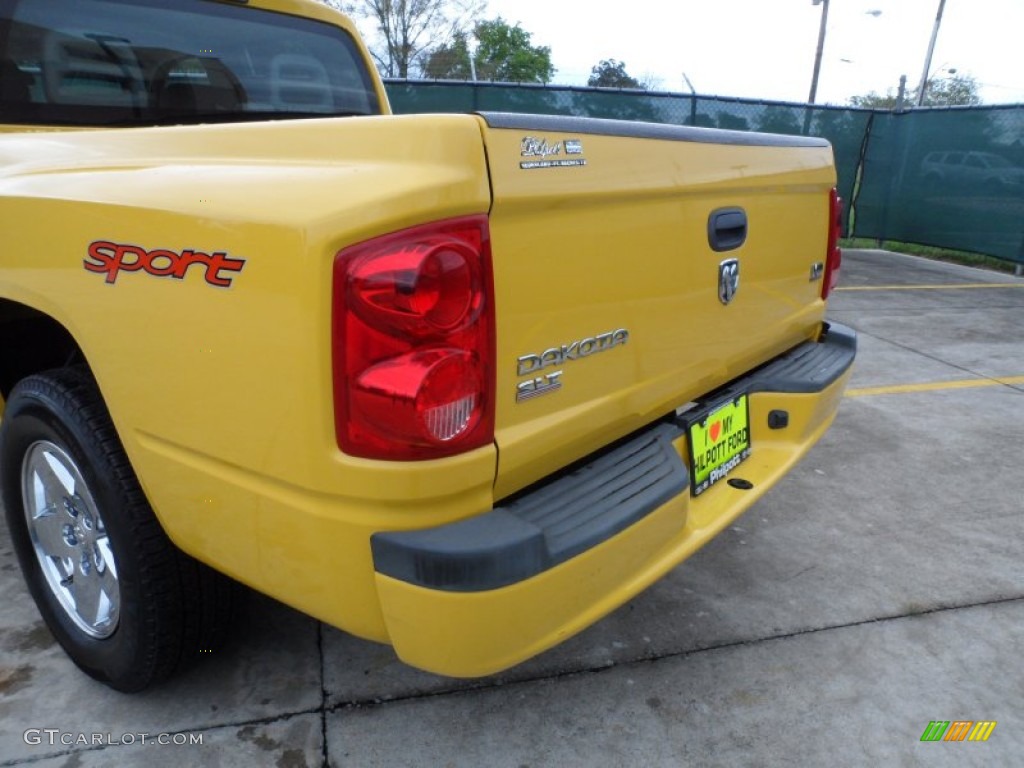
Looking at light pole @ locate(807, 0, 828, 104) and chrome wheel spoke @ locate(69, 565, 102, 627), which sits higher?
light pole @ locate(807, 0, 828, 104)

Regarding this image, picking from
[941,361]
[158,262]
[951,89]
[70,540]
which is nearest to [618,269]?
[158,262]

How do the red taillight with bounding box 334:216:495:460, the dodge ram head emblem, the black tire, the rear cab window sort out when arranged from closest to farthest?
the red taillight with bounding box 334:216:495:460 < the black tire < the dodge ram head emblem < the rear cab window

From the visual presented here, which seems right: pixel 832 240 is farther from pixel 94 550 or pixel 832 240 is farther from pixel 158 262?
pixel 94 550

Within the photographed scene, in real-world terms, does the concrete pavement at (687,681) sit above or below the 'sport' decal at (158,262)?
below

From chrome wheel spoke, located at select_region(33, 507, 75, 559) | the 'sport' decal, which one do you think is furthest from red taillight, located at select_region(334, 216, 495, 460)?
chrome wheel spoke, located at select_region(33, 507, 75, 559)

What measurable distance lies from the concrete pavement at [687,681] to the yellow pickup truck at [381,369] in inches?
7.5

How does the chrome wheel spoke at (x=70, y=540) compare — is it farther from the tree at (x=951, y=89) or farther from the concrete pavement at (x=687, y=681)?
the tree at (x=951, y=89)

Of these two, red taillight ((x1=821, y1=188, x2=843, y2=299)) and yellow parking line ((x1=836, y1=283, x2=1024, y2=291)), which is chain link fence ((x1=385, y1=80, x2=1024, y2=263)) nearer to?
yellow parking line ((x1=836, y1=283, x2=1024, y2=291))

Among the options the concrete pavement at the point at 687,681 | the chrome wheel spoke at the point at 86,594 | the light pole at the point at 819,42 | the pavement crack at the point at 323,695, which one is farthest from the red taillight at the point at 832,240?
the light pole at the point at 819,42

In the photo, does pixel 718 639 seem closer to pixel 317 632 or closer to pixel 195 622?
pixel 317 632

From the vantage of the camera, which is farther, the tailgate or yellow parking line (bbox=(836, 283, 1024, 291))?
yellow parking line (bbox=(836, 283, 1024, 291))

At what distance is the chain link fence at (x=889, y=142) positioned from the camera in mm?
10312

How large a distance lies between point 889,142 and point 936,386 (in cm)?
807

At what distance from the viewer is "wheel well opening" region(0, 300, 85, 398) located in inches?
89.9
